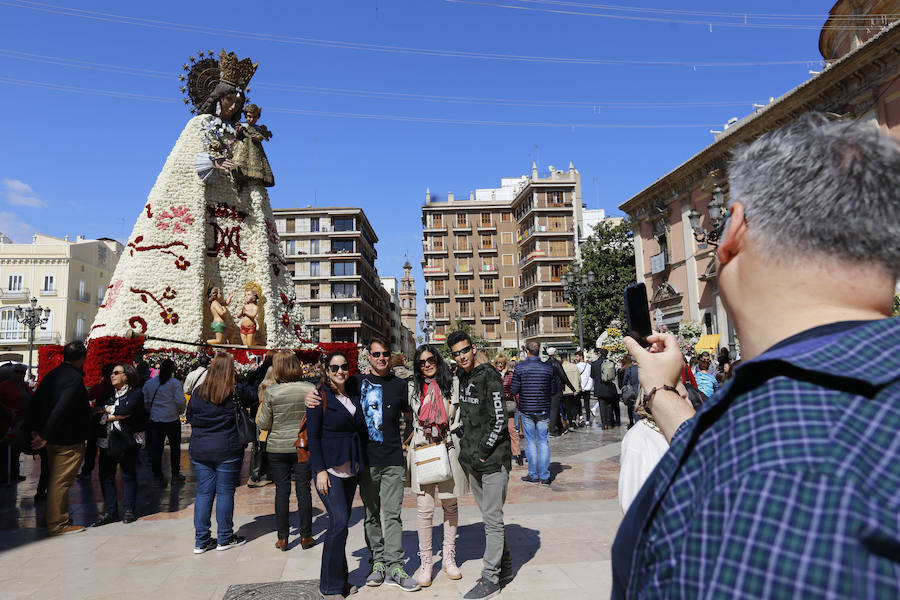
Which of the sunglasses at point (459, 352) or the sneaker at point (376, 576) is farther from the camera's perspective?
the sunglasses at point (459, 352)

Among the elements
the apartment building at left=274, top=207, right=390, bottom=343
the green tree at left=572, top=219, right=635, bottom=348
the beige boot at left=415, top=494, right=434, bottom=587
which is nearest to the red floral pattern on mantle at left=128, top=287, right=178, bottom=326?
the beige boot at left=415, top=494, right=434, bottom=587

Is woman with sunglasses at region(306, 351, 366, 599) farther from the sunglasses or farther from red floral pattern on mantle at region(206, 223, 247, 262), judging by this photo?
red floral pattern on mantle at region(206, 223, 247, 262)

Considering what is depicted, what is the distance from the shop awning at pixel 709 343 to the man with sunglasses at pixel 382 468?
1985 cm

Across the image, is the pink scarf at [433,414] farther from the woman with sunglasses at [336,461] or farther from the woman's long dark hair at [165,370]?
the woman's long dark hair at [165,370]

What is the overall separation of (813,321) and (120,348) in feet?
47.3

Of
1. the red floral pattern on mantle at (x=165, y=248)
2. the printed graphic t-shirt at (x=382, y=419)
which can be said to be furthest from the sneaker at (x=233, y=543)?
the red floral pattern on mantle at (x=165, y=248)

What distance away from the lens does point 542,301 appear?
5438 centimetres

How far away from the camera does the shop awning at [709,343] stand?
22.0 m

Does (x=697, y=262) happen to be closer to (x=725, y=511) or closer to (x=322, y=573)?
(x=322, y=573)

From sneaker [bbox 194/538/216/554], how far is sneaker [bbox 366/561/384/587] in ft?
5.71

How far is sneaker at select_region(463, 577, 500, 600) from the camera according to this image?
13.3 feet

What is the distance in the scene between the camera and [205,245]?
15.5 m

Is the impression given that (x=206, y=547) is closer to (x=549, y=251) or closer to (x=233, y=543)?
(x=233, y=543)

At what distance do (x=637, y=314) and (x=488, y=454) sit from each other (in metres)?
2.89
